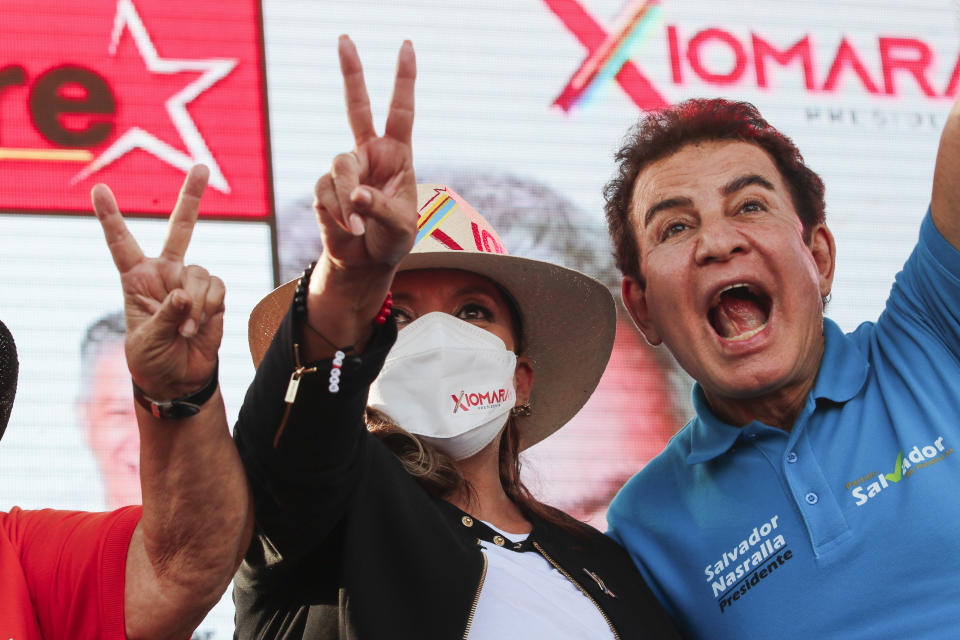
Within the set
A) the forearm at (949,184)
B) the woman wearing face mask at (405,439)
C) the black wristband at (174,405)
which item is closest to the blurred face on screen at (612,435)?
the woman wearing face mask at (405,439)

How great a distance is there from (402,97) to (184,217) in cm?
33

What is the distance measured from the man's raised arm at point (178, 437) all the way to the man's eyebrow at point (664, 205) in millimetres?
1109

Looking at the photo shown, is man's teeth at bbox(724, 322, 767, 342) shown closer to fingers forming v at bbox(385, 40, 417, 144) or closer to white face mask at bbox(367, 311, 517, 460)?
white face mask at bbox(367, 311, 517, 460)

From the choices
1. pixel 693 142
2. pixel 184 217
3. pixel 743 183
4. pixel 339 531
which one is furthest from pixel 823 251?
pixel 184 217

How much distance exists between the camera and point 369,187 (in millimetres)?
1421

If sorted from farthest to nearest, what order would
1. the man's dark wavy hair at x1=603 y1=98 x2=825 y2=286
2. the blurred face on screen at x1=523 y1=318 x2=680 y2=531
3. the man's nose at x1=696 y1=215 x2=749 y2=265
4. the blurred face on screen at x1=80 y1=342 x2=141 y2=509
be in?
the blurred face on screen at x1=523 y1=318 x2=680 y2=531
the blurred face on screen at x1=80 y1=342 x2=141 y2=509
the man's dark wavy hair at x1=603 y1=98 x2=825 y2=286
the man's nose at x1=696 y1=215 x2=749 y2=265

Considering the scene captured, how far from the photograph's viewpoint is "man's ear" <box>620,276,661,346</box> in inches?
94.7

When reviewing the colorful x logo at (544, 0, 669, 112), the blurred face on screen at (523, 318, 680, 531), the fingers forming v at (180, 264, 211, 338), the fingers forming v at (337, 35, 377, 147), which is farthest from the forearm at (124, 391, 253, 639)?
the colorful x logo at (544, 0, 669, 112)

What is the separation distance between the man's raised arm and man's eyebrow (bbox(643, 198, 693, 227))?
43.7 inches

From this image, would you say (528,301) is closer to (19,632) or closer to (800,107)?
(19,632)

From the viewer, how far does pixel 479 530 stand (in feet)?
6.25

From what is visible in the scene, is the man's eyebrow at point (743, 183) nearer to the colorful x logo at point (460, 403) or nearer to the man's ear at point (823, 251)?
the man's ear at point (823, 251)

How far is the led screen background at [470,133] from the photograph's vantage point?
3389 mm

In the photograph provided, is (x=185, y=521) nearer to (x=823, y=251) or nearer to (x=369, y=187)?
(x=369, y=187)
